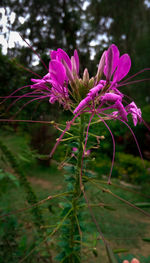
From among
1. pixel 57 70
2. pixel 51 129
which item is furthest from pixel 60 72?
pixel 51 129

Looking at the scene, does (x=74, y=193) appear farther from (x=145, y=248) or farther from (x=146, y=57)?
(x=146, y=57)

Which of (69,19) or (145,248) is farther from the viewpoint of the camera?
(69,19)

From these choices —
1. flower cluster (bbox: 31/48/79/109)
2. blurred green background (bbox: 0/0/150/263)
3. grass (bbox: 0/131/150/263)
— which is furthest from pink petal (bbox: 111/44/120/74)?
grass (bbox: 0/131/150/263)

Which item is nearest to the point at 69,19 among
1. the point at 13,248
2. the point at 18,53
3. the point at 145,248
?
the point at 18,53

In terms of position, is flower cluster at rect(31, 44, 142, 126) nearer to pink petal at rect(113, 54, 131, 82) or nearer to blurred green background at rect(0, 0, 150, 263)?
pink petal at rect(113, 54, 131, 82)

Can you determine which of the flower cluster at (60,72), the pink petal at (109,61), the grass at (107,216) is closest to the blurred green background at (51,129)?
the grass at (107,216)

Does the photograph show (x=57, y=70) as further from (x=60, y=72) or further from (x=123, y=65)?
(x=123, y=65)
